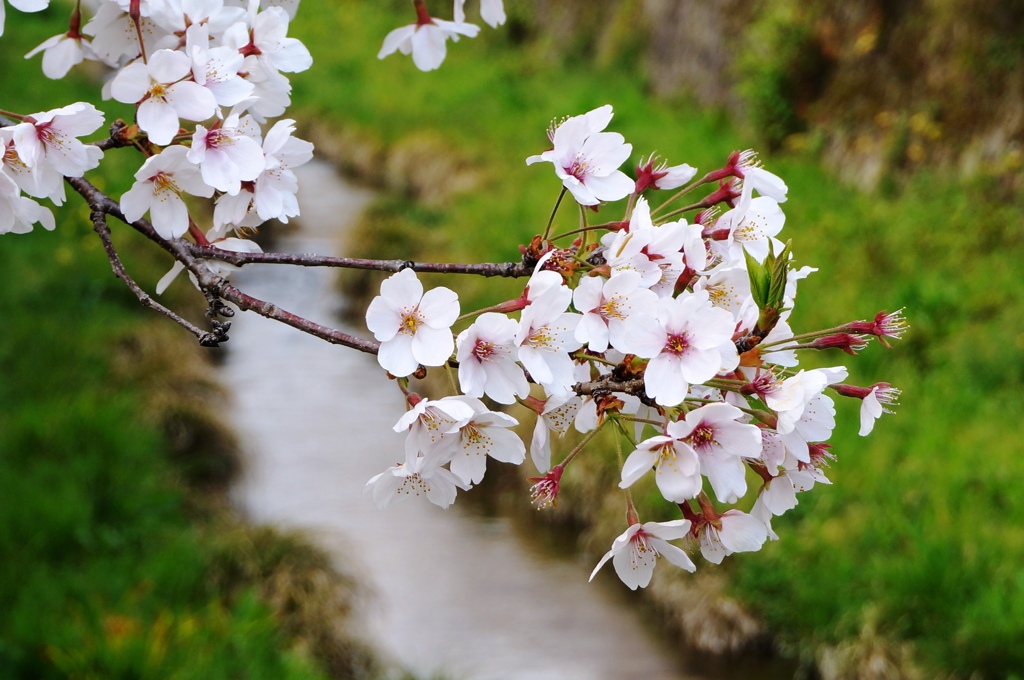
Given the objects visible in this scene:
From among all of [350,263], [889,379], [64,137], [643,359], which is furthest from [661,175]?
[889,379]

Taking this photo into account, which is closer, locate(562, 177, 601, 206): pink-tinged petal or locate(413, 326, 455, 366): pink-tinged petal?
locate(413, 326, 455, 366): pink-tinged petal

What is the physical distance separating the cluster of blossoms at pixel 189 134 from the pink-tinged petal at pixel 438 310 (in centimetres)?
22

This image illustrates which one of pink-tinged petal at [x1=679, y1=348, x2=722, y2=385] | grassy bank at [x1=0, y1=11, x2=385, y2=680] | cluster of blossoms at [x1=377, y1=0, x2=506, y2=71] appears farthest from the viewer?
grassy bank at [x1=0, y1=11, x2=385, y2=680]

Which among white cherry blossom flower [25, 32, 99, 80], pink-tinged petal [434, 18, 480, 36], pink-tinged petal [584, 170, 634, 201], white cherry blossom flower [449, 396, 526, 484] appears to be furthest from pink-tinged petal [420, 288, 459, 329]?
white cherry blossom flower [25, 32, 99, 80]

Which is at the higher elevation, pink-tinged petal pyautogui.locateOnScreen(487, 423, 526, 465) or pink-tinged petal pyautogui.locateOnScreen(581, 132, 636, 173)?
pink-tinged petal pyautogui.locateOnScreen(581, 132, 636, 173)

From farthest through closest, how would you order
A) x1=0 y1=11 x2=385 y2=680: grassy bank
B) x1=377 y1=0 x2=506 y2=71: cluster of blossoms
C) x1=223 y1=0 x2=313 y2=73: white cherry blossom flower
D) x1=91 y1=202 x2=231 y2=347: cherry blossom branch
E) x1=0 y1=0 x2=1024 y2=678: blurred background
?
Answer: x1=0 y1=0 x2=1024 y2=678: blurred background → x1=0 y1=11 x2=385 y2=680: grassy bank → x1=377 y1=0 x2=506 y2=71: cluster of blossoms → x1=223 y1=0 x2=313 y2=73: white cherry blossom flower → x1=91 y1=202 x2=231 y2=347: cherry blossom branch

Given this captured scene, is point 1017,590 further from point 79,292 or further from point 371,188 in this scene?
point 371,188

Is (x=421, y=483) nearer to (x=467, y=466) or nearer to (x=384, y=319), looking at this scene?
(x=467, y=466)

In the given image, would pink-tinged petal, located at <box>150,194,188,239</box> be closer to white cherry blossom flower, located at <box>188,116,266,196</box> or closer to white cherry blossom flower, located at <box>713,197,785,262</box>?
white cherry blossom flower, located at <box>188,116,266,196</box>

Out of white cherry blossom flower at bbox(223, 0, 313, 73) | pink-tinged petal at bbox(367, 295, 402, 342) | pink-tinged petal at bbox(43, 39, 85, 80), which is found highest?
pink-tinged petal at bbox(43, 39, 85, 80)

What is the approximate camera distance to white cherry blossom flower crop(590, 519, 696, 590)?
1.01 m

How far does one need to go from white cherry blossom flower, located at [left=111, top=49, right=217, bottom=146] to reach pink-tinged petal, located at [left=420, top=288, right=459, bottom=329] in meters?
0.29

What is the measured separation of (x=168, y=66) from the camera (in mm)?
1027

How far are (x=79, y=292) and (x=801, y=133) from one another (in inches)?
190
